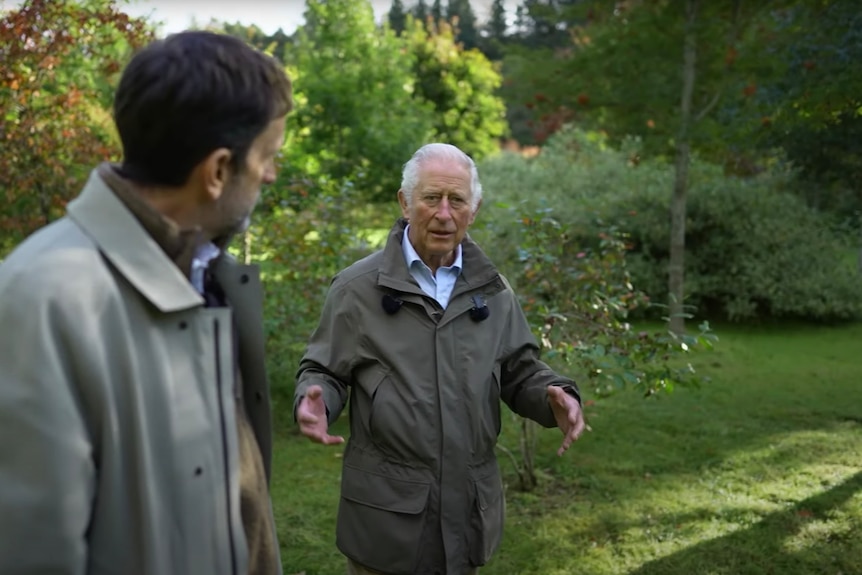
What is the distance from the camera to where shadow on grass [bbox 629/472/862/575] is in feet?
13.1

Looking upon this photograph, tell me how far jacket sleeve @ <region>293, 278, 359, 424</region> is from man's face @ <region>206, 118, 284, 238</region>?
100 centimetres

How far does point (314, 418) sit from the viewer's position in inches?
82.3

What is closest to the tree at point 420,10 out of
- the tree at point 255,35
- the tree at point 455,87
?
the tree at point 255,35

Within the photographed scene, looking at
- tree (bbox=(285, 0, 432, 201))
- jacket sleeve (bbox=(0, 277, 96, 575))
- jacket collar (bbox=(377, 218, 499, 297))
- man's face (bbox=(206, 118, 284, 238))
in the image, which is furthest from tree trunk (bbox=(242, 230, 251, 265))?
tree (bbox=(285, 0, 432, 201))

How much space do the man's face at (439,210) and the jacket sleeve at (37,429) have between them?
1.46 meters

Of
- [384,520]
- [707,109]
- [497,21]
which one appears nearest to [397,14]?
[497,21]

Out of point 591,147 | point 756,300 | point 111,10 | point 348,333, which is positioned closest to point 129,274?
point 348,333

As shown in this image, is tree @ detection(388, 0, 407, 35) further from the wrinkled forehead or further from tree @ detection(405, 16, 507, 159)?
the wrinkled forehead

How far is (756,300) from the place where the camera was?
1098cm

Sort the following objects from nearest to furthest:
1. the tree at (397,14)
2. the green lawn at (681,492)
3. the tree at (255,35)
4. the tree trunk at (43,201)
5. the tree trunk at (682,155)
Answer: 1. the green lawn at (681,492)
2. the tree trunk at (43,201)
3. the tree trunk at (682,155)
4. the tree at (255,35)
5. the tree at (397,14)

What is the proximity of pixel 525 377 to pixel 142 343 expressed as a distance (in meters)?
1.54

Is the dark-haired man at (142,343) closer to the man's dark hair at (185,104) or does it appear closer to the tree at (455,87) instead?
the man's dark hair at (185,104)

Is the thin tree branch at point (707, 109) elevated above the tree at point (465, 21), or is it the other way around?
the tree at point (465, 21)

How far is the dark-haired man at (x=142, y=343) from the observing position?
1103mm
